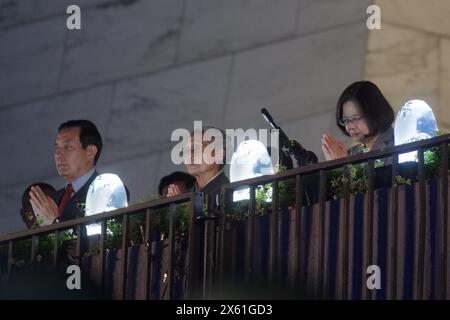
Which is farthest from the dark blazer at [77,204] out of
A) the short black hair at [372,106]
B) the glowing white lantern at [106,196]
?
the short black hair at [372,106]

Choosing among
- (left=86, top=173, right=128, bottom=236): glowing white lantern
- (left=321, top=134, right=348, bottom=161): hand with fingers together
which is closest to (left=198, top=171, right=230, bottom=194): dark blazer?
(left=86, top=173, right=128, bottom=236): glowing white lantern

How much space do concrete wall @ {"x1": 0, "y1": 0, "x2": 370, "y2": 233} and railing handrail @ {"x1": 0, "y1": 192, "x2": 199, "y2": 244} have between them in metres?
4.15

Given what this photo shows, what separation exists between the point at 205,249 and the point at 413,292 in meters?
1.47

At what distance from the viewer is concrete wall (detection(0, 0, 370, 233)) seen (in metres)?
16.7

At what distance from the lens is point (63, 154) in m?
14.9

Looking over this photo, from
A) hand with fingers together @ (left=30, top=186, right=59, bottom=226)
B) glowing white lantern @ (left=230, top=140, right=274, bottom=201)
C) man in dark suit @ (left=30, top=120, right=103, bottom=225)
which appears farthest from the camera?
man in dark suit @ (left=30, top=120, right=103, bottom=225)

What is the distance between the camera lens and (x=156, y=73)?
17578 millimetres

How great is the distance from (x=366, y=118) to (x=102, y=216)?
6.43 feet

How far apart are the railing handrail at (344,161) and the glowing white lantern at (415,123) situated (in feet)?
1.98

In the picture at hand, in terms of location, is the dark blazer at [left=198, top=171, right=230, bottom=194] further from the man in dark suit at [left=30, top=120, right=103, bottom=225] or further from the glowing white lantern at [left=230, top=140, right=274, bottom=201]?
the man in dark suit at [left=30, top=120, right=103, bottom=225]

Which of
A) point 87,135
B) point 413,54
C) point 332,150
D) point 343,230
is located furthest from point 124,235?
point 413,54

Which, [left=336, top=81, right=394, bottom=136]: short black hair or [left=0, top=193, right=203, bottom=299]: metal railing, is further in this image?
[left=336, top=81, right=394, bottom=136]: short black hair
